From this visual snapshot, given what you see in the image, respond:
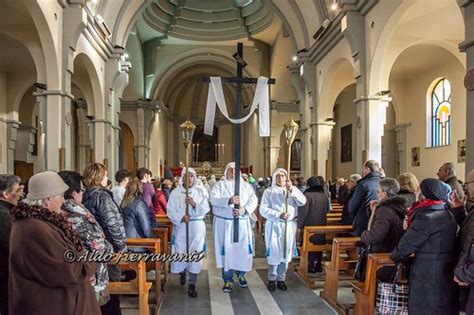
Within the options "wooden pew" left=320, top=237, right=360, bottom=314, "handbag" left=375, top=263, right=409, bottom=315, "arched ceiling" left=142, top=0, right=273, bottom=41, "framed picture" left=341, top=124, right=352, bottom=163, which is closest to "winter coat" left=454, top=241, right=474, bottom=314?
"handbag" left=375, top=263, right=409, bottom=315

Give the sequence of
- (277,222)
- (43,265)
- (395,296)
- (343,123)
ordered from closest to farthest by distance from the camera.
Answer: (43,265), (395,296), (277,222), (343,123)

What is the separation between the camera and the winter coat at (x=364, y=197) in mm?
5707

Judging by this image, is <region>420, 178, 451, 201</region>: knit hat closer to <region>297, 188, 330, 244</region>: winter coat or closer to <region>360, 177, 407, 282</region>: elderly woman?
<region>360, 177, 407, 282</region>: elderly woman

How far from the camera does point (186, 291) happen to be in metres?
6.05

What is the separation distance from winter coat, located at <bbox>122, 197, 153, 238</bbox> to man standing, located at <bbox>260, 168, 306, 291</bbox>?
160cm

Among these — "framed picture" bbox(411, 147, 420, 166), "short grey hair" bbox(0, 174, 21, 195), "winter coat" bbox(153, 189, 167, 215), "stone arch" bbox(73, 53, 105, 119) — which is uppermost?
"stone arch" bbox(73, 53, 105, 119)

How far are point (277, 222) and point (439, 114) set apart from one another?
9.65 metres

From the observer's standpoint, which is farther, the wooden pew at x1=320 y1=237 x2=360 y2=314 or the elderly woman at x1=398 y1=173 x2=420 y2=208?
the wooden pew at x1=320 y1=237 x2=360 y2=314

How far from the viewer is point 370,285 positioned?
169 inches

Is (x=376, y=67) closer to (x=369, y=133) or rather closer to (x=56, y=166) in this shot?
(x=369, y=133)

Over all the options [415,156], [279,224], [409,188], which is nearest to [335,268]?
[279,224]

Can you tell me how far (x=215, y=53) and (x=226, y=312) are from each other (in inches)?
733

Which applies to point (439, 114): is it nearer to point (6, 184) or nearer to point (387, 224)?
point (387, 224)

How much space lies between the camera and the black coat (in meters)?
3.58
